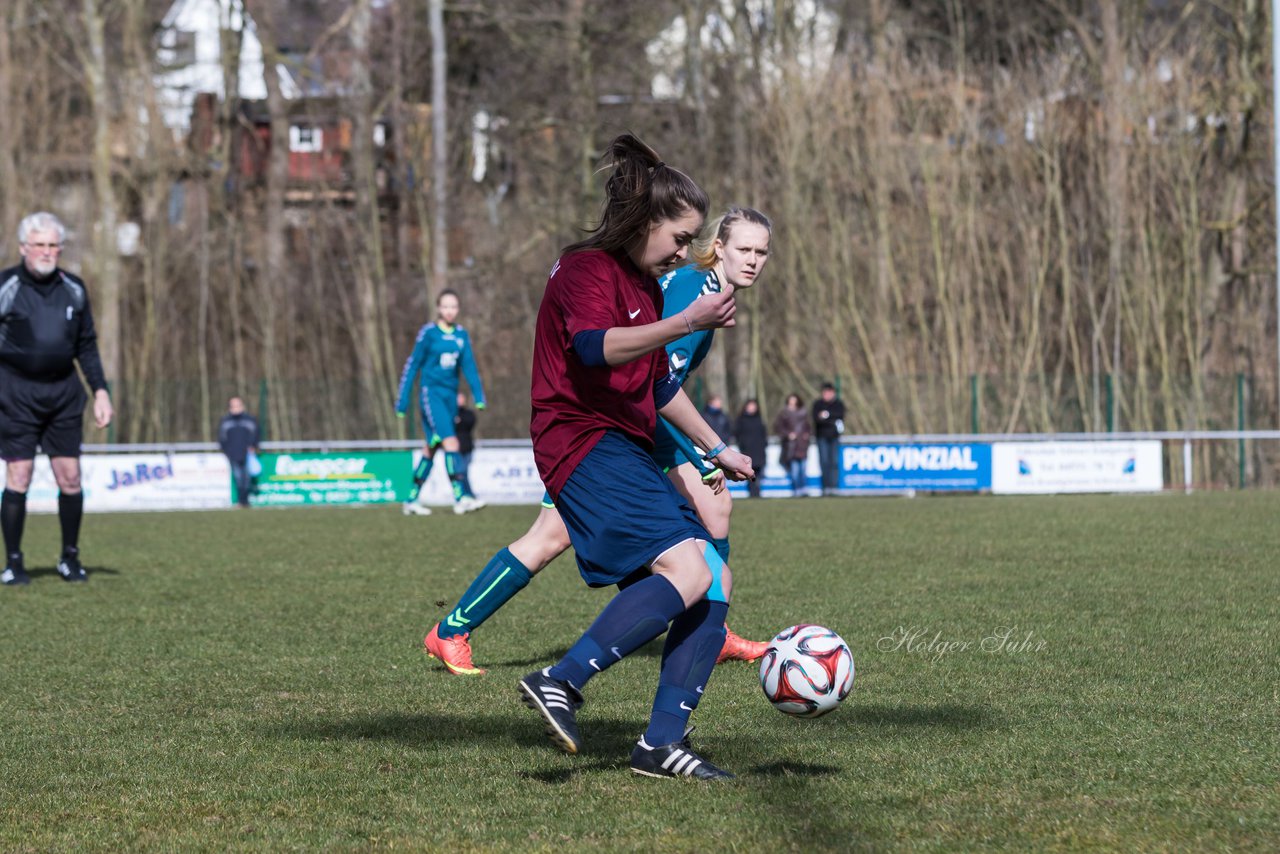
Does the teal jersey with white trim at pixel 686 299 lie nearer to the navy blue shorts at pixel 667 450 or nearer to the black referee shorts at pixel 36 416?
the navy blue shorts at pixel 667 450

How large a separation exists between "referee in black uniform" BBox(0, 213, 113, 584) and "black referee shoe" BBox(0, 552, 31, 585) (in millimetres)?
412

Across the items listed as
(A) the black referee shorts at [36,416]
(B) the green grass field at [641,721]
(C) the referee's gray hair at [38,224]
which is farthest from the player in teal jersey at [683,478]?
(C) the referee's gray hair at [38,224]

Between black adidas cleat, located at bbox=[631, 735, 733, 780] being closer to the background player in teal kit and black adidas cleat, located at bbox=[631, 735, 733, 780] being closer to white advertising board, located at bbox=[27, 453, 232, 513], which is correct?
the background player in teal kit

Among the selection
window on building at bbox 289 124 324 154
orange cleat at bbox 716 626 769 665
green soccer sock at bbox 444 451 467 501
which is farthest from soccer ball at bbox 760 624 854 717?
window on building at bbox 289 124 324 154

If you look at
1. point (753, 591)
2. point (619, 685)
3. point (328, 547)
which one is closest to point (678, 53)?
point (328, 547)

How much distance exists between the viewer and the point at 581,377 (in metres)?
4.54

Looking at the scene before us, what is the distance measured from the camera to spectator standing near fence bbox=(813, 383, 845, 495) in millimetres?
24844

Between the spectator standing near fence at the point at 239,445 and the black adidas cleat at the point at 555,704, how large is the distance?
827 inches

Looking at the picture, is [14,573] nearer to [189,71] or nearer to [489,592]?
Result: [489,592]

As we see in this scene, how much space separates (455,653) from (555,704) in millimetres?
2225

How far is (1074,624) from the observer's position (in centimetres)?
765

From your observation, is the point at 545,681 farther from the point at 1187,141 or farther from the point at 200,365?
the point at 200,365

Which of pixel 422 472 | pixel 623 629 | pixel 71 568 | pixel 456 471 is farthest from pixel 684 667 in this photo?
pixel 422 472

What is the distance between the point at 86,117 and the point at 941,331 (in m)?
19.4
